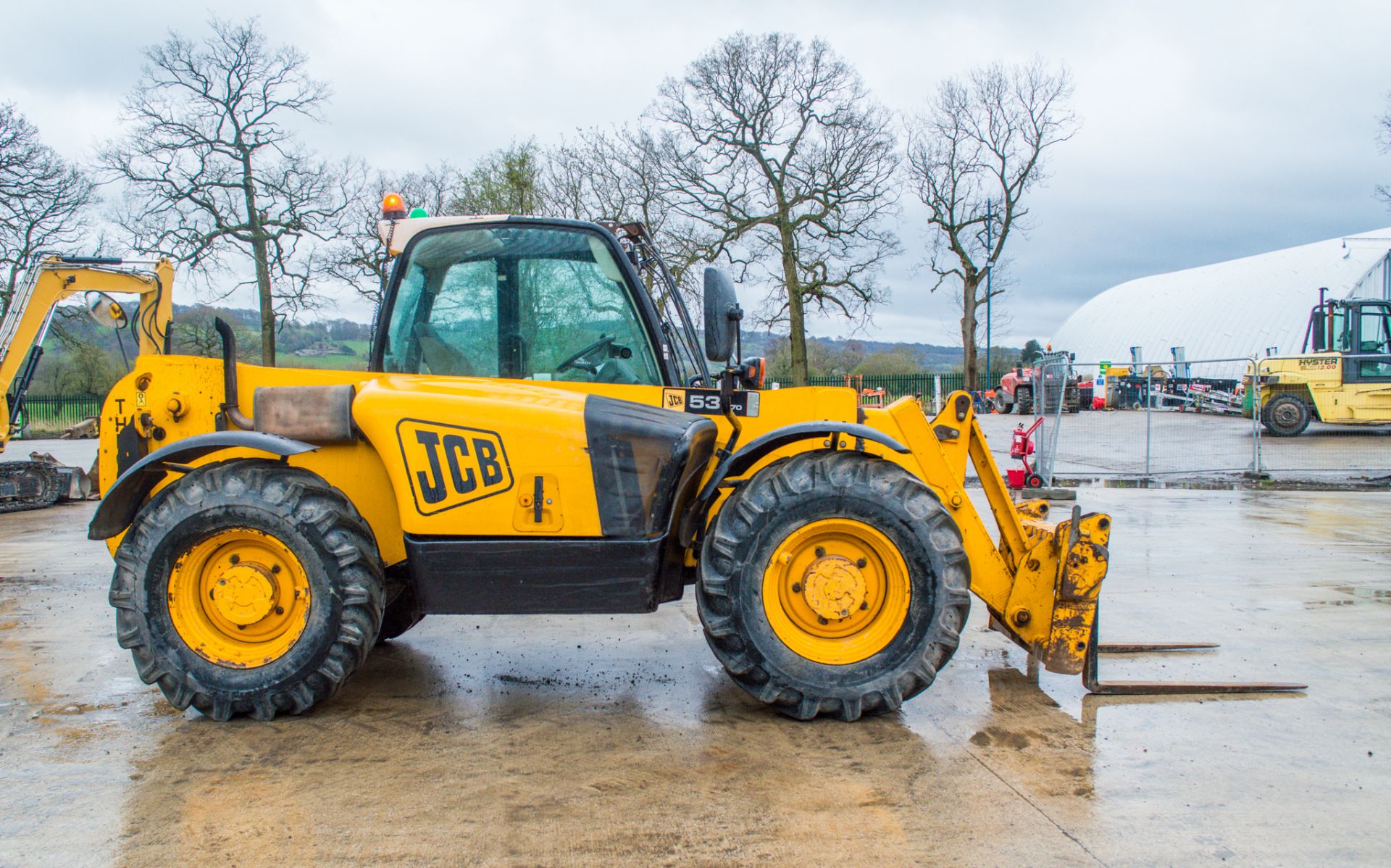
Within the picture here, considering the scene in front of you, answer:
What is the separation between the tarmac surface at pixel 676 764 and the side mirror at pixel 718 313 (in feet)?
5.26

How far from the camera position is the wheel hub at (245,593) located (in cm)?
396

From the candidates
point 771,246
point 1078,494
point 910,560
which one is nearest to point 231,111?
point 771,246

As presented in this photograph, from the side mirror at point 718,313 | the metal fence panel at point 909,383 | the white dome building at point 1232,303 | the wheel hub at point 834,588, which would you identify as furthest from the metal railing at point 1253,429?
the white dome building at point 1232,303

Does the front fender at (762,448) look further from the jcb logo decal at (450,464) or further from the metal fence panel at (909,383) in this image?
the metal fence panel at (909,383)

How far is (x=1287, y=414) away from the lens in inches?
831

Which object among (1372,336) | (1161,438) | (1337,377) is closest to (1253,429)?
(1337,377)

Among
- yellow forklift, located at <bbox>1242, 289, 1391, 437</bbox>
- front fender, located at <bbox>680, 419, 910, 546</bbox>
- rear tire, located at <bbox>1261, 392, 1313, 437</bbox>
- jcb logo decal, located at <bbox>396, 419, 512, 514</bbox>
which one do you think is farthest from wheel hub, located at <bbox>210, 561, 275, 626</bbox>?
rear tire, located at <bbox>1261, 392, 1313, 437</bbox>

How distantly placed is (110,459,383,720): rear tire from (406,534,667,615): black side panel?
27 centimetres

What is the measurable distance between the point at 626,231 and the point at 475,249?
2.51 feet

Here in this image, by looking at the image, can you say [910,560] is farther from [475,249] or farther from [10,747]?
[10,747]

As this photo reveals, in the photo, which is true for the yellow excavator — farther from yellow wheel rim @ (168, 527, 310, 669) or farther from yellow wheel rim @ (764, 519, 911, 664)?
yellow wheel rim @ (764, 519, 911, 664)

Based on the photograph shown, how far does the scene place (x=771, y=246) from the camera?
29.8m

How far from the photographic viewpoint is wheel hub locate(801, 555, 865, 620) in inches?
155

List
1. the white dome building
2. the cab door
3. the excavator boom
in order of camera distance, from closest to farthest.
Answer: the excavator boom
the cab door
the white dome building
